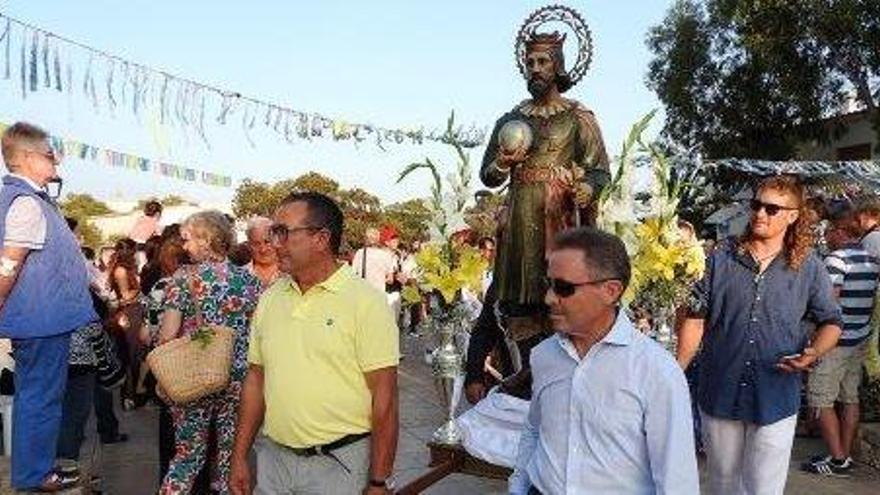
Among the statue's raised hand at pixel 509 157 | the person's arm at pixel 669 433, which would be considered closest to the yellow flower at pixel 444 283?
the statue's raised hand at pixel 509 157

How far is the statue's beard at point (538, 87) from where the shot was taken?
5.19 meters

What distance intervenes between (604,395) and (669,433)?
19 cm

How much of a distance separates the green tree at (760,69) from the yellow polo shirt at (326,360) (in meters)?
22.1

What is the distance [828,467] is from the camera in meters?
6.57

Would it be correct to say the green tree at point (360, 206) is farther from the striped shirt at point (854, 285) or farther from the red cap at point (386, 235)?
the striped shirt at point (854, 285)

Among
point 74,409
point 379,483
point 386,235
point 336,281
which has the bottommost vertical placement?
point 74,409

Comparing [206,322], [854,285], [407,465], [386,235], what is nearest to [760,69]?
[386,235]

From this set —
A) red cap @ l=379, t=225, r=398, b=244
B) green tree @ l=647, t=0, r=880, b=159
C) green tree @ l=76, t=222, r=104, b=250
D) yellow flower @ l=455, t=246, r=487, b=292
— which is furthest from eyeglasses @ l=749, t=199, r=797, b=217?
green tree @ l=647, t=0, r=880, b=159

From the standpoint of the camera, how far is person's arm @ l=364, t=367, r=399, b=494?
3244 millimetres

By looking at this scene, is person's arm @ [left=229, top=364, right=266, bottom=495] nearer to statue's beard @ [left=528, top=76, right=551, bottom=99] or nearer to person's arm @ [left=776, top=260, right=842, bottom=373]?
person's arm @ [left=776, top=260, right=842, bottom=373]

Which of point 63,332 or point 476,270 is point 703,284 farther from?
point 63,332

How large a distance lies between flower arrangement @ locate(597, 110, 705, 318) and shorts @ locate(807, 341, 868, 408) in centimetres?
223

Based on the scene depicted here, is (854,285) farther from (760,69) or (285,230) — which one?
(760,69)

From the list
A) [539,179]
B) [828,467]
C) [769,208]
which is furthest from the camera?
[828,467]
